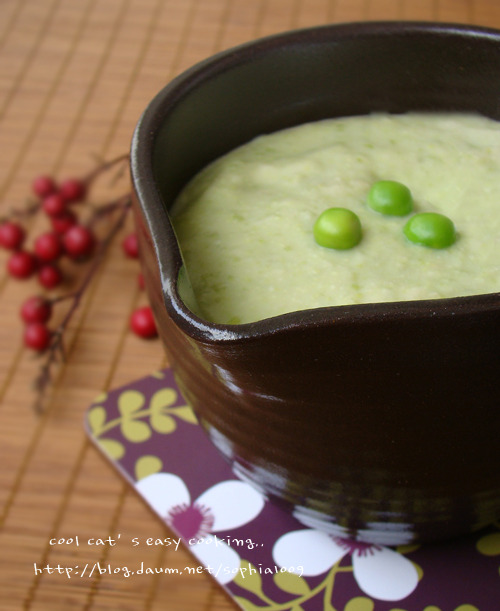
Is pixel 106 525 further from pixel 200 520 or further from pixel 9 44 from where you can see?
pixel 9 44

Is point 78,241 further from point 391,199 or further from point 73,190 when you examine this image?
point 391,199

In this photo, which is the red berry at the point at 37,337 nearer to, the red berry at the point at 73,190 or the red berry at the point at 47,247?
the red berry at the point at 47,247

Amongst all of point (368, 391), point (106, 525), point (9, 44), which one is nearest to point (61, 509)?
point (106, 525)

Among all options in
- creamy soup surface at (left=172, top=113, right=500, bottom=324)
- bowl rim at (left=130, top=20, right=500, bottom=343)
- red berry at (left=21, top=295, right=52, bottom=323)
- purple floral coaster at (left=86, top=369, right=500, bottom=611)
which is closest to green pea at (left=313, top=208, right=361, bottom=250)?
creamy soup surface at (left=172, top=113, right=500, bottom=324)

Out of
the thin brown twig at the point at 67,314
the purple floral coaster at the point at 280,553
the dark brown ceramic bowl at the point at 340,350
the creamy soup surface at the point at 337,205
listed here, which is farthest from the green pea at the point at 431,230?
the thin brown twig at the point at 67,314

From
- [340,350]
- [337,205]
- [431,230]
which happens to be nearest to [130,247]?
[337,205]

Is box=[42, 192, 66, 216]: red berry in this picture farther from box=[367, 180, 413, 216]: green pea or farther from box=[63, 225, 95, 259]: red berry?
box=[367, 180, 413, 216]: green pea
